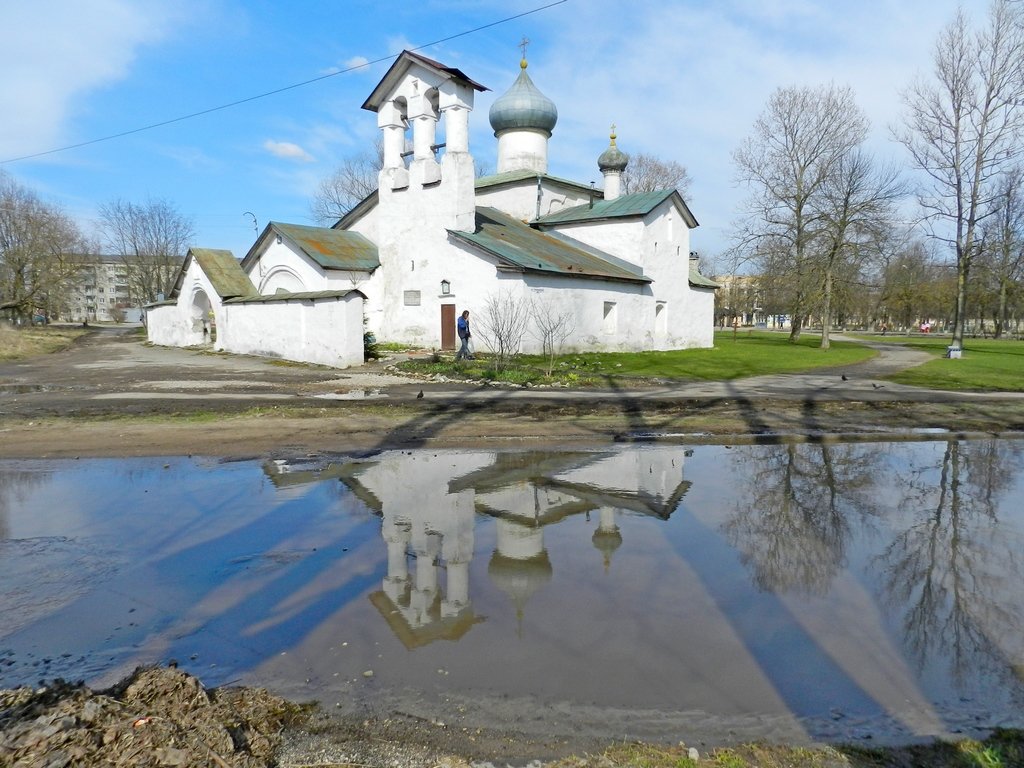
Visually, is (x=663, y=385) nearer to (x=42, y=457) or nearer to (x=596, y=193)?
(x=42, y=457)

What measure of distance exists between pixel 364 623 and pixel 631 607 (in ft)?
6.02

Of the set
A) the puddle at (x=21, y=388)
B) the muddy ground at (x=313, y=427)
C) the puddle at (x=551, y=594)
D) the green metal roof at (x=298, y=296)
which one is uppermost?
the green metal roof at (x=298, y=296)

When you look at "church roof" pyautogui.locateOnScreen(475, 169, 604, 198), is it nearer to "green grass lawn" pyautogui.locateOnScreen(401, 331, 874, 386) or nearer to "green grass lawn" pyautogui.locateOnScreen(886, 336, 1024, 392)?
"green grass lawn" pyautogui.locateOnScreen(401, 331, 874, 386)

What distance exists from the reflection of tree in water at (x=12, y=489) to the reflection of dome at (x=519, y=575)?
4.53 meters

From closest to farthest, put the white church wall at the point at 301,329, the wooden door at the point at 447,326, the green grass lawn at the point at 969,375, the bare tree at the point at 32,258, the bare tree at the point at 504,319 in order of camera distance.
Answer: the green grass lawn at the point at 969,375
the white church wall at the point at 301,329
the bare tree at the point at 504,319
the wooden door at the point at 447,326
the bare tree at the point at 32,258

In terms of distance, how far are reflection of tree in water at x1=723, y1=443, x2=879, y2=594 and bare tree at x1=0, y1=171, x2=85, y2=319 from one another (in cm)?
5620

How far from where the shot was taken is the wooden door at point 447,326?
26023 millimetres

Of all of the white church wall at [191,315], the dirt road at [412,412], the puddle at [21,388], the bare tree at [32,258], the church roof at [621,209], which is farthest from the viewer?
the bare tree at [32,258]

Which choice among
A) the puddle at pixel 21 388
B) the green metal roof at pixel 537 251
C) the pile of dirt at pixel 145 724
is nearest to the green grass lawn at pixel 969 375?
the green metal roof at pixel 537 251

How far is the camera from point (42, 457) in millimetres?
9312

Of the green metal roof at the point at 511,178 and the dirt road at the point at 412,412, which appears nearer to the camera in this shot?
the dirt road at the point at 412,412

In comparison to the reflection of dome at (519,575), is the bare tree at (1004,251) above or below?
above

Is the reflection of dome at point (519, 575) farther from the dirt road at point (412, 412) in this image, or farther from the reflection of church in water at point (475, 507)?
the dirt road at point (412, 412)

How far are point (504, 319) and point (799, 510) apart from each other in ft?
56.3
